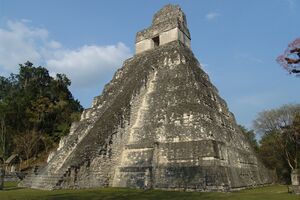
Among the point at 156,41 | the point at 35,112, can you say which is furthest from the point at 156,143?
the point at 35,112

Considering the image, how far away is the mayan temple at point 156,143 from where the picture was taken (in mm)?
11375

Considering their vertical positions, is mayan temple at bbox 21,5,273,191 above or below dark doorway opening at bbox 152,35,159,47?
below

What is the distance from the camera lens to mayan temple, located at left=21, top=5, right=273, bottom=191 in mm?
11375

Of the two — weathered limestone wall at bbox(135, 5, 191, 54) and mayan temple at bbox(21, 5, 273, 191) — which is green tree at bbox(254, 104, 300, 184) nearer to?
mayan temple at bbox(21, 5, 273, 191)

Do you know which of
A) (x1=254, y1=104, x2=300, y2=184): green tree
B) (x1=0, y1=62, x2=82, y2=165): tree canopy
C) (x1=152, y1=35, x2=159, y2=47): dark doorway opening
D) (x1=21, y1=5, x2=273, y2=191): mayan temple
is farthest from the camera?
(x1=0, y1=62, x2=82, y2=165): tree canopy

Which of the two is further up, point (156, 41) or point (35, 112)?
point (156, 41)

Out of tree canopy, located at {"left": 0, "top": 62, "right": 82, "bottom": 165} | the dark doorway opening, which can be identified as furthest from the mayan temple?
tree canopy, located at {"left": 0, "top": 62, "right": 82, "bottom": 165}

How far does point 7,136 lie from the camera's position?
3050 centimetres

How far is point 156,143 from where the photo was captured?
12.5m

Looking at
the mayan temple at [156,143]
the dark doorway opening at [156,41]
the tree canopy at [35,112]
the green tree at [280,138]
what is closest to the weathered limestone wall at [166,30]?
the dark doorway opening at [156,41]

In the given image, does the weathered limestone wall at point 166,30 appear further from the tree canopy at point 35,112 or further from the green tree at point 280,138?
the tree canopy at point 35,112

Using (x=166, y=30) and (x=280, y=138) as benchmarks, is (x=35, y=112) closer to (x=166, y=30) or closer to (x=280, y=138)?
(x=166, y=30)

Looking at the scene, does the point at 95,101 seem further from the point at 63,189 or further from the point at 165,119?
the point at 63,189

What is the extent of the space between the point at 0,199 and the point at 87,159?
3815 millimetres
